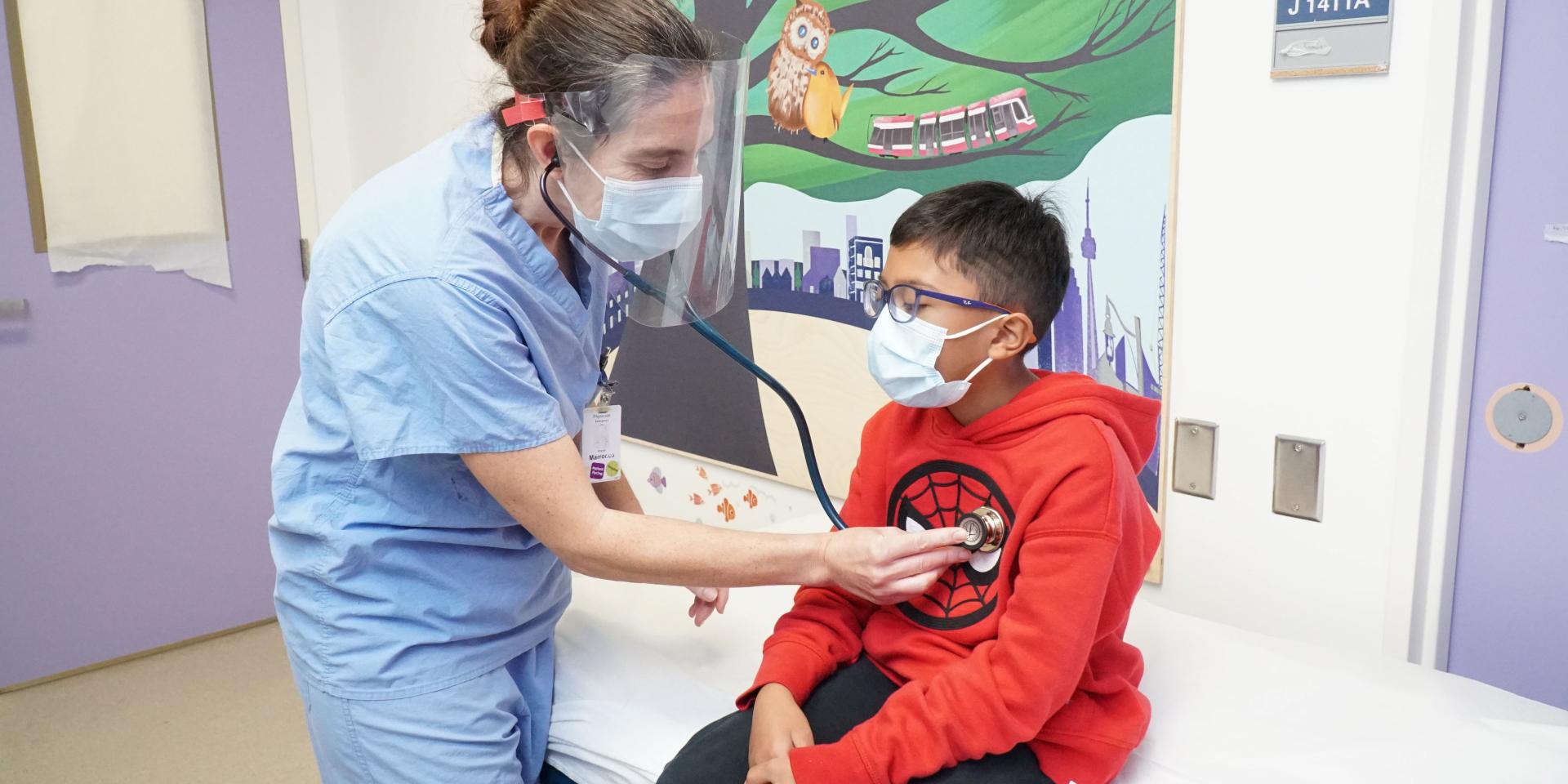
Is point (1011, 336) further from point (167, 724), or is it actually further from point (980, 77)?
point (167, 724)

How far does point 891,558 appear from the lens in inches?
42.9

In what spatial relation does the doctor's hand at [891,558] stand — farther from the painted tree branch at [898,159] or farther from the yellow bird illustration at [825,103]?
the yellow bird illustration at [825,103]

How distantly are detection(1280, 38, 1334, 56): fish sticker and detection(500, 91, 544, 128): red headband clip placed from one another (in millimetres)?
961

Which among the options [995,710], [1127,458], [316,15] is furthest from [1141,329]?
[316,15]

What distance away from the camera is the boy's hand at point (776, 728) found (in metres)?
1.11

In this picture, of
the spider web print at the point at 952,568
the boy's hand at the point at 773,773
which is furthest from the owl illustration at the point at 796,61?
the boy's hand at the point at 773,773

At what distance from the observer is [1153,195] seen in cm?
155

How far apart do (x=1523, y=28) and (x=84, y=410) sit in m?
3.24

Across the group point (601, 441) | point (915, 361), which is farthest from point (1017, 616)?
point (601, 441)

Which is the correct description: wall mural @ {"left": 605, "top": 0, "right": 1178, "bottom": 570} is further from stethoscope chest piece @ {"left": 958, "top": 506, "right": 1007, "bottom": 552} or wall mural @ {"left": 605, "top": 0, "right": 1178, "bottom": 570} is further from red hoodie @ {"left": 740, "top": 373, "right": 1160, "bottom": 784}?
stethoscope chest piece @ {"left": 958, "top": 506, "right": 1007, "bottom": 552}

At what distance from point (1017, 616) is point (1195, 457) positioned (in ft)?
2.27

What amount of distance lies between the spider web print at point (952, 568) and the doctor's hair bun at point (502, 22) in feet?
2.20

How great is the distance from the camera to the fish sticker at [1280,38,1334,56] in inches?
52.9

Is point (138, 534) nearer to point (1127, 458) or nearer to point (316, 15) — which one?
point (316, 15)
